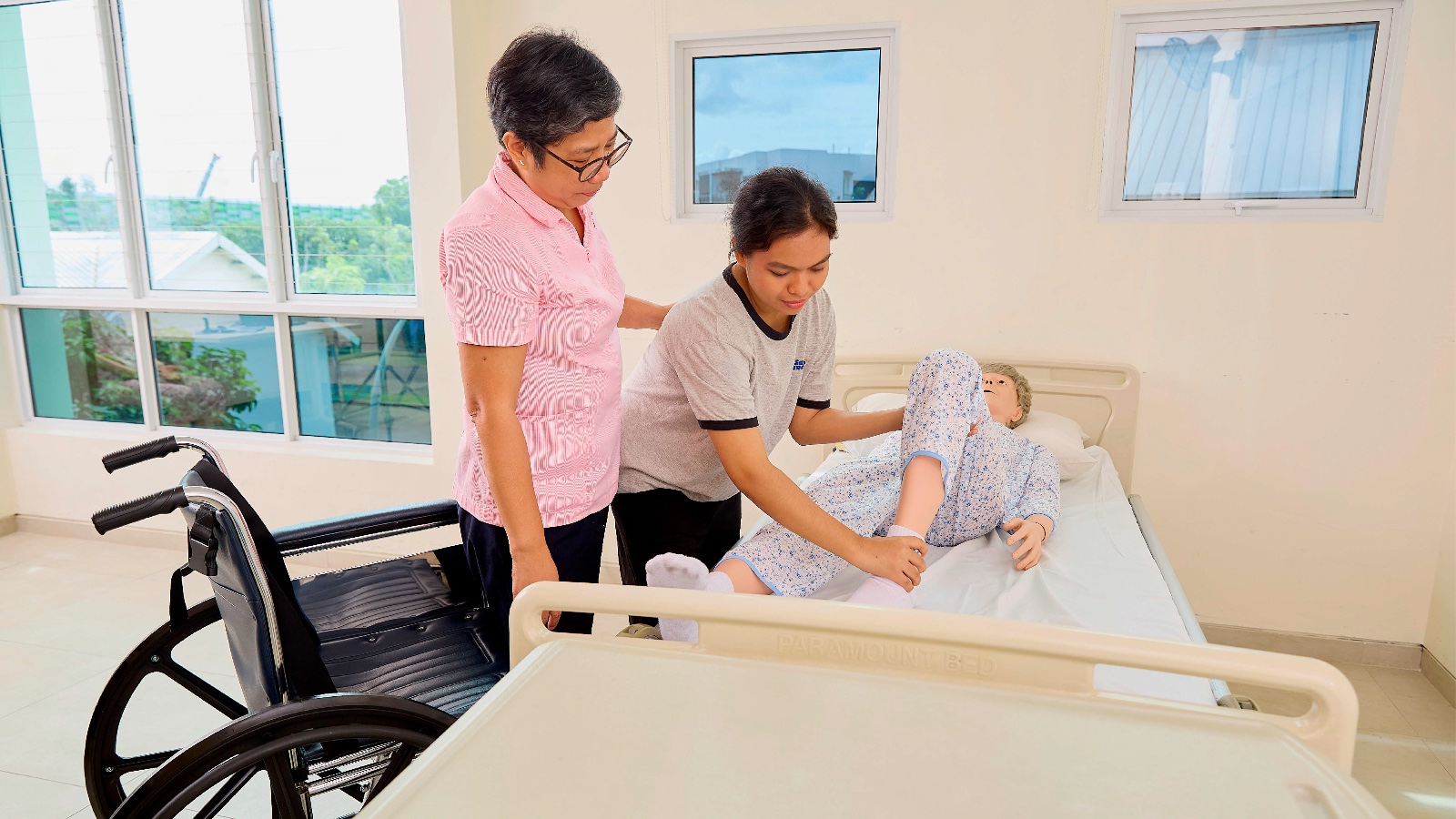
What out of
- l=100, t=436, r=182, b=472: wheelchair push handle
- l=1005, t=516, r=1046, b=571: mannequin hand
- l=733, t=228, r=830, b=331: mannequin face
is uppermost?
l=733, t=228, r=830, b=331: mannequin face

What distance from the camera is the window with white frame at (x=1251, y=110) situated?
243 cm

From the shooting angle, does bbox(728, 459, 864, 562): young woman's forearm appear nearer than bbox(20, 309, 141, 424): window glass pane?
Yes

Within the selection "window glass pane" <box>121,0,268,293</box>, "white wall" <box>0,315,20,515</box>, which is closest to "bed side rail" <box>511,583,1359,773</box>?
"window glass pane" <box>121,0,268,293</box>

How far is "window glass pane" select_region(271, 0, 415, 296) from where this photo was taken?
3.13 metres

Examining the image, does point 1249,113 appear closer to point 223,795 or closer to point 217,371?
point 223,795

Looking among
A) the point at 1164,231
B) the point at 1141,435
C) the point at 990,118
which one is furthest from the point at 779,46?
the point at 1141,435

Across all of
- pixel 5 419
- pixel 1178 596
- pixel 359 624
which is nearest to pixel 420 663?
pixel 359 624

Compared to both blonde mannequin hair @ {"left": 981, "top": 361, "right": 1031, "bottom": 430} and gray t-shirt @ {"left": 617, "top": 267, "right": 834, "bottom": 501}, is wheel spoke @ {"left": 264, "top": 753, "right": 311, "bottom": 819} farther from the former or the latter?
blonde mannequin hair @ {"left": 981, "top": 361, "right": 1031, "bottom": 430}

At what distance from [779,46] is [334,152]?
173 cm

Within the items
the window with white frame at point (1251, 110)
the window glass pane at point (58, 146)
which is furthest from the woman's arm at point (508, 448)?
the window glass pane at point (58, 146)

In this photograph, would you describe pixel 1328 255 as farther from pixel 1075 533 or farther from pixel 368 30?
pixel 368 30

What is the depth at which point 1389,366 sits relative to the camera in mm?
2451

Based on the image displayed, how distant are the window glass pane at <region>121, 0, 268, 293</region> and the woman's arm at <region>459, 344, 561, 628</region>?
8.43 feet

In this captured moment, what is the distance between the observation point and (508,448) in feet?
4.19
